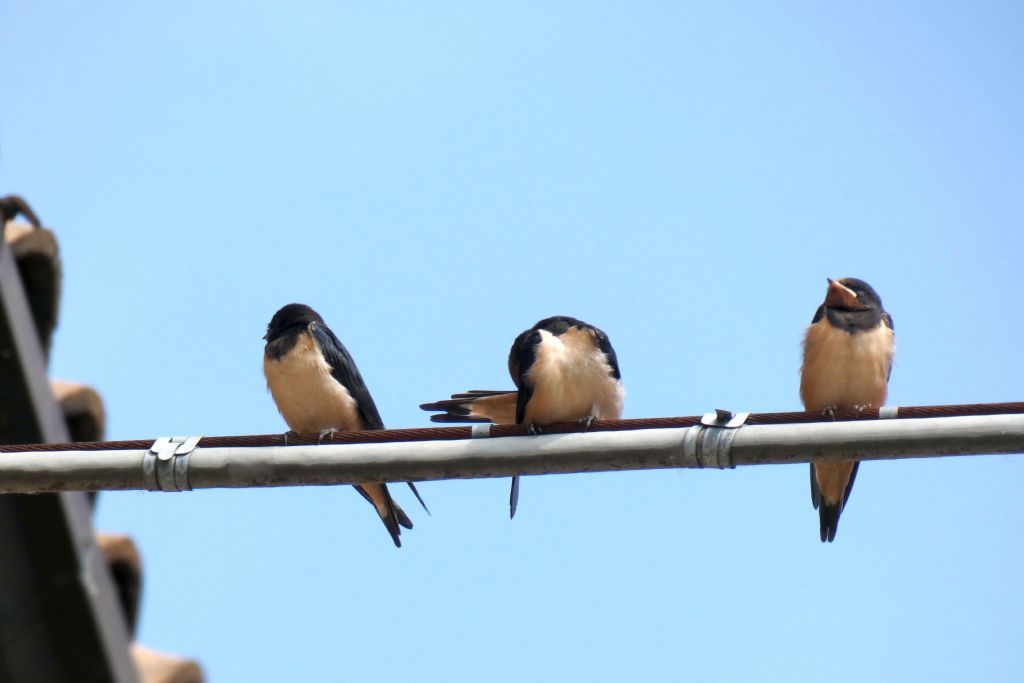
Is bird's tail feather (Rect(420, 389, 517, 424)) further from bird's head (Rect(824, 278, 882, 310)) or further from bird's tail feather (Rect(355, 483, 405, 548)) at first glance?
bird's head (Rect(824, 278, 882, 310))

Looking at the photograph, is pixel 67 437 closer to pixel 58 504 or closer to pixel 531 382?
pixel 58 504

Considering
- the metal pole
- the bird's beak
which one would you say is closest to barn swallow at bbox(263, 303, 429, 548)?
the bird's beak

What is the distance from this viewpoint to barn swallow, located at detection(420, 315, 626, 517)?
276 inches

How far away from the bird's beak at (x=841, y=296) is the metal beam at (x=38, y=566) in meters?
3.88

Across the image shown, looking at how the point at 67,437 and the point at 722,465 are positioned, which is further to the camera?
the point at 67,437

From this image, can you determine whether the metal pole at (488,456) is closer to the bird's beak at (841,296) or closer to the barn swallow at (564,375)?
the barn swallow at (564,375)

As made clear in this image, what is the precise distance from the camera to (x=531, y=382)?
704 cm

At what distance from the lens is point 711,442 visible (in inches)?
187

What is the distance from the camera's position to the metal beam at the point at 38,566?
711cm

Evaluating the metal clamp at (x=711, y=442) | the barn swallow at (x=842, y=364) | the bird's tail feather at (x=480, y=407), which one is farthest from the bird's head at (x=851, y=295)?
the metal clamp at (x=711, y=442)

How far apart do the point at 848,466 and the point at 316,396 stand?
2.82 m

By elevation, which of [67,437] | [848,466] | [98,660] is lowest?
[98,660]

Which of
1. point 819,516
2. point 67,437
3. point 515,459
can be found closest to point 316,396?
point 67,437

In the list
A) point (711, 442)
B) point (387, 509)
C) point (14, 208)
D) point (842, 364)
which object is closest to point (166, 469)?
point (711, 442)
